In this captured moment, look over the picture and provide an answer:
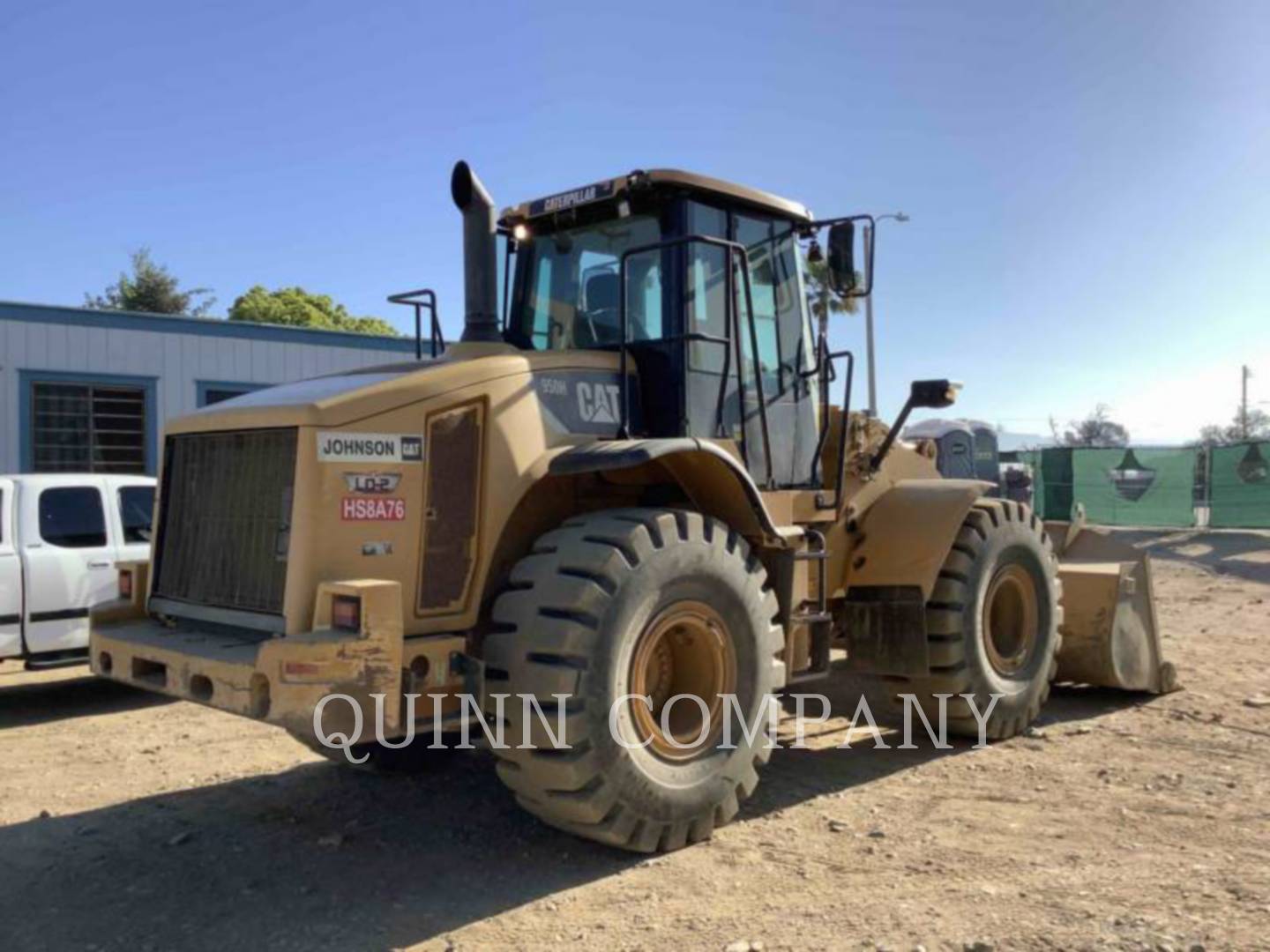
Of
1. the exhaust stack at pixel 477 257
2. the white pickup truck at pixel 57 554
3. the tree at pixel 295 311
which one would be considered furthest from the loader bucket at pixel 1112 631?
the tree at pixel 295 311

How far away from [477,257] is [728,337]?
1358 mm

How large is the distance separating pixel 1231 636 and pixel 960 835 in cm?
709

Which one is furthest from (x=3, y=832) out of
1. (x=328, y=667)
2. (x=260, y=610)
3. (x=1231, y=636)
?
(x=1231, y=636)

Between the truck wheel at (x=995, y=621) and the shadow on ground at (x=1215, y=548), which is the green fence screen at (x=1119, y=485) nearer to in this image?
the shadow on ground at (x=1215, y=548)

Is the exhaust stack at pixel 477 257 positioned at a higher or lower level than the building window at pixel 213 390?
lower

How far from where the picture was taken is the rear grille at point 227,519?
14.6ft

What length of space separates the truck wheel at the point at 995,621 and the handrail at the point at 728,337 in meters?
1.56

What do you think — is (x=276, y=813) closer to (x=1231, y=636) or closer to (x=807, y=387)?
(x=807, y=387)

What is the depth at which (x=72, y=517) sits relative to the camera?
8.31m

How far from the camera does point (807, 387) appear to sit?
6371 mm

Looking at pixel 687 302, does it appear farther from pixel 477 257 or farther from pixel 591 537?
pixel 591 537

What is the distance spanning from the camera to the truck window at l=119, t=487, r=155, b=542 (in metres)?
8.55

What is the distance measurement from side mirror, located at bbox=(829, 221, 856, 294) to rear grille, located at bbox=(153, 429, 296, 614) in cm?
322

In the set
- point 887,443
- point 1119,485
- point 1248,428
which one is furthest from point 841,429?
point 1248,428
